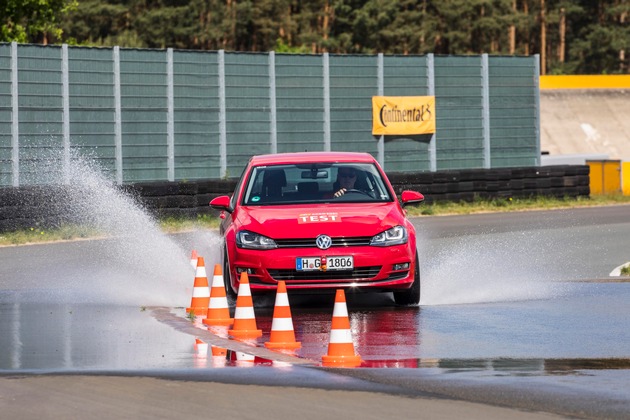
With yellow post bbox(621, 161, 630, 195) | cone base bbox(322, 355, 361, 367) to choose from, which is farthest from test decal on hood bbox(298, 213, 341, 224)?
yellow post bbox(621, 161, 630, 195)

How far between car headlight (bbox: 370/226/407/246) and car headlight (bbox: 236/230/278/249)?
979 millimetres

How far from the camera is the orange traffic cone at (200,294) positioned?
1469 cm

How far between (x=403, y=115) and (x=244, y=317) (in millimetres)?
26738

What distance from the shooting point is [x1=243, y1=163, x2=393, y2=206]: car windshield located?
15.7 metres

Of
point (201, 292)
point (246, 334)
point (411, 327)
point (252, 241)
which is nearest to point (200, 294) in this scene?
point (201, 292)

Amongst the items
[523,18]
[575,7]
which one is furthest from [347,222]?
[575,7]

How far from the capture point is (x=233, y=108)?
118 ft

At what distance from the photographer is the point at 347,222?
48.2ft

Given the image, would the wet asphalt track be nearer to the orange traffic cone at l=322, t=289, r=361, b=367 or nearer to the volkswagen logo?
the orange traffic cone at l=322, t=289, r=361, b=367

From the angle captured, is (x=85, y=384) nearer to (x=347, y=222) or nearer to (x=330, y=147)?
(x=347, y=222)

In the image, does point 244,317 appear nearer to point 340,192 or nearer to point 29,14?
point 340,192

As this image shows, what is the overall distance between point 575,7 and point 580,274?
90967 mm

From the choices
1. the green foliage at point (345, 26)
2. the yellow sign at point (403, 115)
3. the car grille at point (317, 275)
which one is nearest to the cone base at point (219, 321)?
the car grille at point (317, 275)

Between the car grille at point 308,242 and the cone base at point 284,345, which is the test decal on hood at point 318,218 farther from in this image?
the cone base at point 284,345
